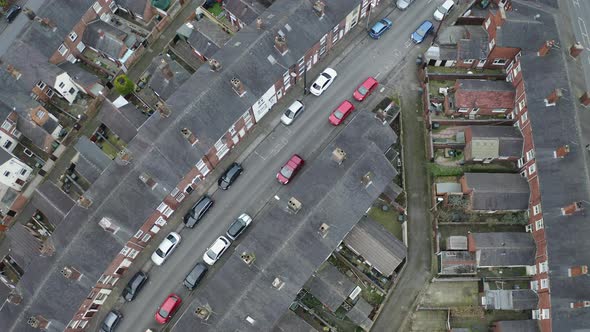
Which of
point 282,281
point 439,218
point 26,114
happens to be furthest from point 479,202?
point 26,114

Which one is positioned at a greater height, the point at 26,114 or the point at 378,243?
the point at 378,243

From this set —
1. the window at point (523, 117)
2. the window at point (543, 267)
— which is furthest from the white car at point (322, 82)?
the window at point (543, 267)

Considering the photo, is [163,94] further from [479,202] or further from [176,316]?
[479,202]

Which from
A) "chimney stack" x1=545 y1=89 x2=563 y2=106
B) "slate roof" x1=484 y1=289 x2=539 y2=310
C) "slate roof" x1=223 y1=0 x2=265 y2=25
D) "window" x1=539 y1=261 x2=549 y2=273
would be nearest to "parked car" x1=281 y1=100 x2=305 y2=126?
"slate roof" x1=223 y1=0 x2=265 y2=25

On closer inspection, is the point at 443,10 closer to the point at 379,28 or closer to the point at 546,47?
the point at 379,28

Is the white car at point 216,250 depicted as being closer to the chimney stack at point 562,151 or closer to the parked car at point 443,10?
the chimney stack at point 562,151

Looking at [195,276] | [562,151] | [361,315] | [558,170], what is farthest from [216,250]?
[562,151]
